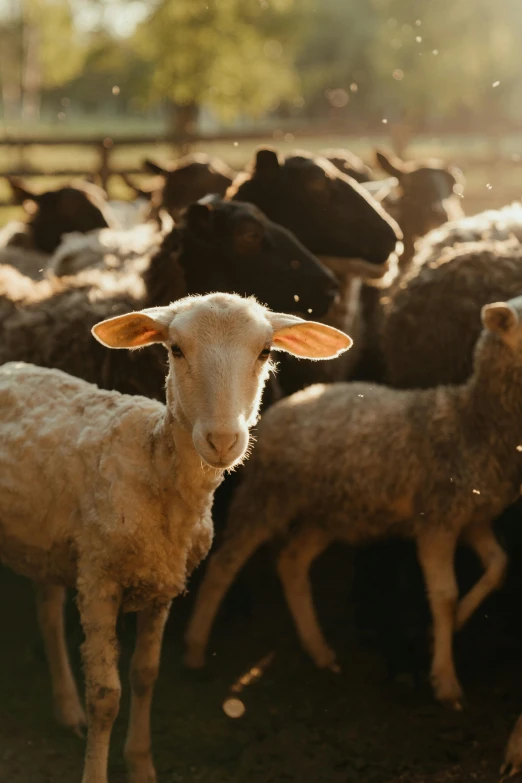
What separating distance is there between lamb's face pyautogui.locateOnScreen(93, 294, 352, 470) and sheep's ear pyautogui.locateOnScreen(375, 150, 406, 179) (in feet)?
15.9

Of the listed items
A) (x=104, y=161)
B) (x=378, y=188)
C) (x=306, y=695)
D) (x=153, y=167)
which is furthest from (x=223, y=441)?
(x=104, y=161)

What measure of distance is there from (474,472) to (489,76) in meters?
29.9

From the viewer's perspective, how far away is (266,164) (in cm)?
554

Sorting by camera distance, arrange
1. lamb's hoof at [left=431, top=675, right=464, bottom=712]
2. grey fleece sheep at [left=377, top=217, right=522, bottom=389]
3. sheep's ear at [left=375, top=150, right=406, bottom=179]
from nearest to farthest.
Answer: lamb's hoof at [left=431, top=675, right=464, bottom=712] → grey fleece sheep at [left=377, top=217, right=522, bottom=389] → sheep's ear at [left=375, top=150, right=406, bottom=179]

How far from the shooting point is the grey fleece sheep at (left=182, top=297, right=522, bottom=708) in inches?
163

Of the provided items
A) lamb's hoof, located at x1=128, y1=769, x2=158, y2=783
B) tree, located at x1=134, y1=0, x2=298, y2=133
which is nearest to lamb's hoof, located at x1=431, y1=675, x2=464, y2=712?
lamb's hoof, located at x1=128, y1=769, x2=158, y2=783

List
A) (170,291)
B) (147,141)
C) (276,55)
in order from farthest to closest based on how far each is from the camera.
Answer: (276,55)
(147,141)
(170,291)

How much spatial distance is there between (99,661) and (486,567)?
178 cm

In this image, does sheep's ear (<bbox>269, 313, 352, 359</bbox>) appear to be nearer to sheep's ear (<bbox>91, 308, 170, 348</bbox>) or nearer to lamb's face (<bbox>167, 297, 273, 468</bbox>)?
lamb's face (<bbox>167, 297, 273, 468</bbox>)

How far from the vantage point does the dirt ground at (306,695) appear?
3.71 meters

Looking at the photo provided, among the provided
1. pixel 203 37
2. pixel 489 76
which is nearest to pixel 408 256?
pixel 203 37

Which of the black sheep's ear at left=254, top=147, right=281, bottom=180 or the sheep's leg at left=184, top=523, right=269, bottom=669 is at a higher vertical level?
the black sheep's ear at left=254, top=147, right=281, bottom=180

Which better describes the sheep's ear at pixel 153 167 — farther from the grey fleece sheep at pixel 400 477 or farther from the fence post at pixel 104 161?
the fence post at pixel 104 161

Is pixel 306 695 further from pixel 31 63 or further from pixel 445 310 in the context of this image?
pixel 31 63
